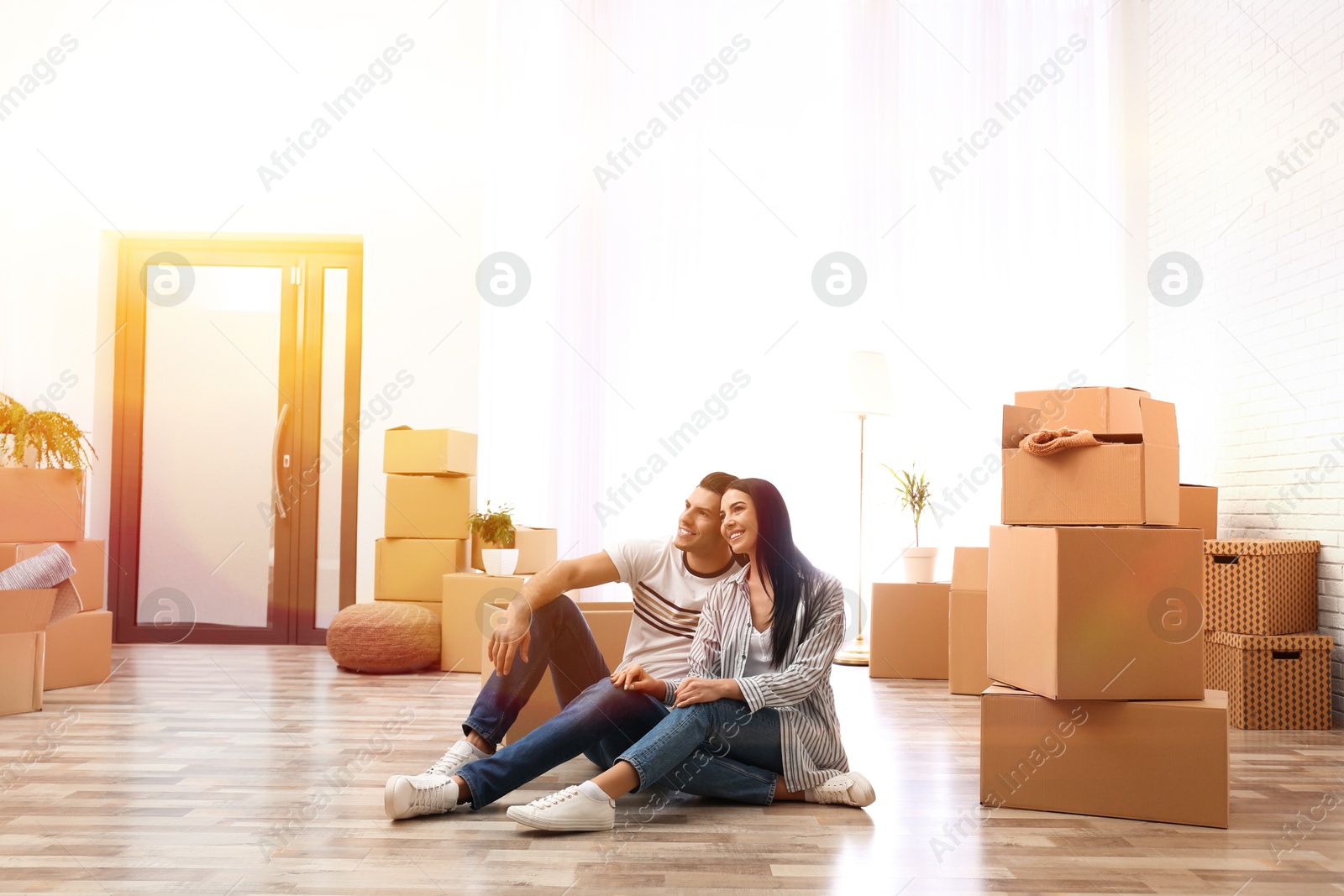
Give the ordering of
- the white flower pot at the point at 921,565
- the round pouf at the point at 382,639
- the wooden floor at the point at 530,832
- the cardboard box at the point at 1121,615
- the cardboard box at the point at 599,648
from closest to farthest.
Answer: the wooden floor at the point at 530,832 → the cardboard box at the point at 1121,615 → the cardboard box at the point at 599,648 → the round pouf at the point at 382,639 → the white flower pot at the point at 921,565

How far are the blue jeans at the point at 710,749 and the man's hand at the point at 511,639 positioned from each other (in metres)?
0.37

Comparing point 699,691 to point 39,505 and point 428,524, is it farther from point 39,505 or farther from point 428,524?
point 39,505

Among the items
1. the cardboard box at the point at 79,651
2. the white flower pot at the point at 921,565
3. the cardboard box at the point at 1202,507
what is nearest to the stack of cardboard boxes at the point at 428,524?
the cardboard box at the point at 79,651

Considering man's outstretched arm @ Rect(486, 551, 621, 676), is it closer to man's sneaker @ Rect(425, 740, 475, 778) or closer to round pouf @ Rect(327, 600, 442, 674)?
man's sneaker @ Rect(425, 740, 475, 778)

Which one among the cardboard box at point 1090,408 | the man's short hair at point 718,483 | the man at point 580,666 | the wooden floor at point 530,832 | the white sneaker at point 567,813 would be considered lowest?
the wooden floor at point 530,832

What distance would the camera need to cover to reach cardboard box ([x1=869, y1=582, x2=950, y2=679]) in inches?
173

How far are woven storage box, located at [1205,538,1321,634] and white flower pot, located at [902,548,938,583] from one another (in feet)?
3.86

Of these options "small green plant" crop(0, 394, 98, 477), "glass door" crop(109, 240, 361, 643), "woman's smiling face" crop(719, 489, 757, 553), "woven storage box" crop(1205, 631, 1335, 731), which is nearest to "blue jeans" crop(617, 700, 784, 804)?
"woman's smiling face" crop(719, 489, 757, 553)

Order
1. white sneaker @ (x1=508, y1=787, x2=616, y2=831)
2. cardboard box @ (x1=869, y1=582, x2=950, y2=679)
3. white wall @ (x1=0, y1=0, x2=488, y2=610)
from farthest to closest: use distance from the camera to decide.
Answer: white wall @ (x1=0, y1=0, x2=488, y2=610) < cardboard box @ (x1=869, y1=582, x2=950, y2=679) < white sneaker @ (x1=508, y1=787, x2=616, y2=831)

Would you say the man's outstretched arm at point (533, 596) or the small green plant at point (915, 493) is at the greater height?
the small green plant at point (915, 493)

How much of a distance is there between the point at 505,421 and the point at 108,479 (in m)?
2.22

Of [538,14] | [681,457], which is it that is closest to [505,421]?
[681,457]

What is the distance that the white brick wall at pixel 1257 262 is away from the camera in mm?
3607

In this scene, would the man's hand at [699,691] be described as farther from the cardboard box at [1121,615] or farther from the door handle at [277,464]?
the door handle at [277,464]
